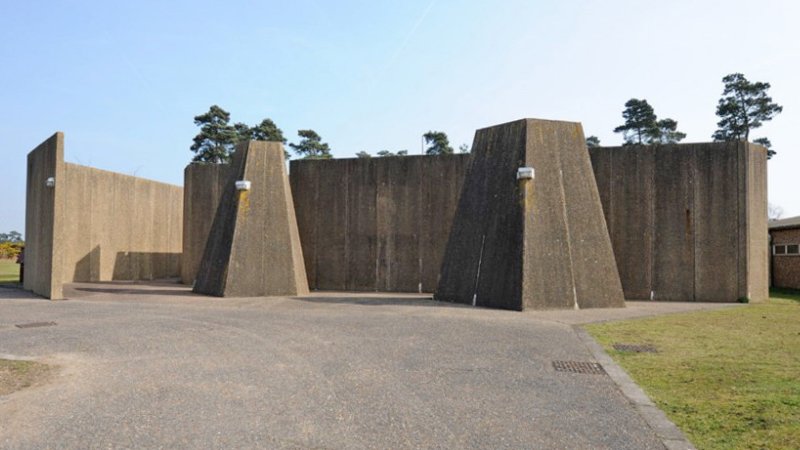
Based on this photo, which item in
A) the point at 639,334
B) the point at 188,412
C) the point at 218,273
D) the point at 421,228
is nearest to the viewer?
the point at 188,412

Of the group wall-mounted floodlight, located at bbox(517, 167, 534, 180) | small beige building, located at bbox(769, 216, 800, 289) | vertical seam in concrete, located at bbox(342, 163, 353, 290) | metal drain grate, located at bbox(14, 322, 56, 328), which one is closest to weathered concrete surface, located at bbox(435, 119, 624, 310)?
wall-mounted floodlight, located at bbox(517, 167, 534, 180)

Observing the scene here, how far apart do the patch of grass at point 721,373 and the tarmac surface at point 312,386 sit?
0.37 m

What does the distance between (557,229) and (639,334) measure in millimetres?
3901

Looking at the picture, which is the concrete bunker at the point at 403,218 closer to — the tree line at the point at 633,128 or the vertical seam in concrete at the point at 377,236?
the vertical seam in concrete at the point at 377,236

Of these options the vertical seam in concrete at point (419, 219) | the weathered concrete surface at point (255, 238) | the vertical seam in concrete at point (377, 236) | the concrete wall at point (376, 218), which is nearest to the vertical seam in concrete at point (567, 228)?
the concrete wall at point (376, 218)

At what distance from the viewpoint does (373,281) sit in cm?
1658

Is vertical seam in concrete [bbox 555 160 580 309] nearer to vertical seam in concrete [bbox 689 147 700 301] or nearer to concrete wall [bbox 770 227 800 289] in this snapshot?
vertical seam in concrete [bbox 689 147 700 301]

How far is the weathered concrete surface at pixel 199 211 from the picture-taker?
18672 mm

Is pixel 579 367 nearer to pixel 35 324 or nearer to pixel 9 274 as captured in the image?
pixel 35 324

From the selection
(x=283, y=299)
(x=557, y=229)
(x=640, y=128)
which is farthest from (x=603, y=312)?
(x=640, y=128)

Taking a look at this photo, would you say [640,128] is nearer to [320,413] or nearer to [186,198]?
[186,198]

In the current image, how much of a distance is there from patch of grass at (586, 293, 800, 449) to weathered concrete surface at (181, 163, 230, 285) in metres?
13.9

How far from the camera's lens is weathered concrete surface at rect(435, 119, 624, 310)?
1149 cm

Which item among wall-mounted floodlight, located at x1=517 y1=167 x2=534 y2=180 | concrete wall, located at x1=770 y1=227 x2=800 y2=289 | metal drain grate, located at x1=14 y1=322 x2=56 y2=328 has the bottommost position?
metal drain grate, located at x1=14 y1=322 x2=56 y2=328
